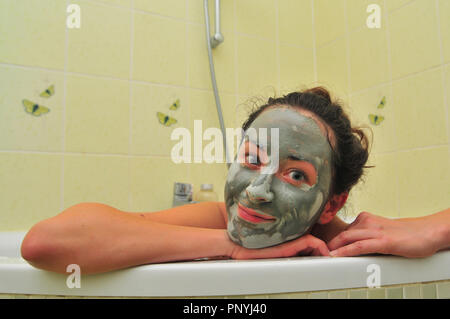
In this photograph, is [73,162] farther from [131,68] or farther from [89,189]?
[131,68]

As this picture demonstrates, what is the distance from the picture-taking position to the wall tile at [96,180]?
1.30 metres

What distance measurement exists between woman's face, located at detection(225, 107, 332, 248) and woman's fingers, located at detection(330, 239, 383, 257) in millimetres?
75

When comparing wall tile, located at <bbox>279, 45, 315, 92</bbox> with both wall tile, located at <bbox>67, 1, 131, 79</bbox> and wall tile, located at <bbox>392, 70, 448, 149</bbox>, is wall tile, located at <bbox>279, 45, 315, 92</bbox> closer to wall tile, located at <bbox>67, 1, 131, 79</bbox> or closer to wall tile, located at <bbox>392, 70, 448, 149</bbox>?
wall tile, located at <bbox>392, 70, 448, 149</bbox>

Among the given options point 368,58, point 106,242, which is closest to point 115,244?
point 106,242

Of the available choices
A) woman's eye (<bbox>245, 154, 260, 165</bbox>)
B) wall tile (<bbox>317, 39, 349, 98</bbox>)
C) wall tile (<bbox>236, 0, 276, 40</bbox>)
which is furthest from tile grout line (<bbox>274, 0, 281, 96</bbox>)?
woman's eye (<bbox>245, 154, 260, 165</bbox>)

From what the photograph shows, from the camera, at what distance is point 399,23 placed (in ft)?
4.52

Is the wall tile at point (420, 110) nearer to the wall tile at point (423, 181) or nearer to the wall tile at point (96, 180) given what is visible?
the wall tile at point (423, 181)

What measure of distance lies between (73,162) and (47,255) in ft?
2.85

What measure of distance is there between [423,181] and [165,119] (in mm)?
943

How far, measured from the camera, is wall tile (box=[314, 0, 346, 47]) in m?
1.68

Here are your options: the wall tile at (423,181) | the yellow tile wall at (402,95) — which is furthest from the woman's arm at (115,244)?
the wall tile at (423,181)

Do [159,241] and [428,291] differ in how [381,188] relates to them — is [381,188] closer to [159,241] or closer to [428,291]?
[428,291]

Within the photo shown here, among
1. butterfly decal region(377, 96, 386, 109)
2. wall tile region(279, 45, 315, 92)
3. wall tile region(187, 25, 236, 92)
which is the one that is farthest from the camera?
wall tile region(279, 45, 315, 92)

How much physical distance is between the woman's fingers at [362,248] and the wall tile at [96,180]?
37.1 inches
